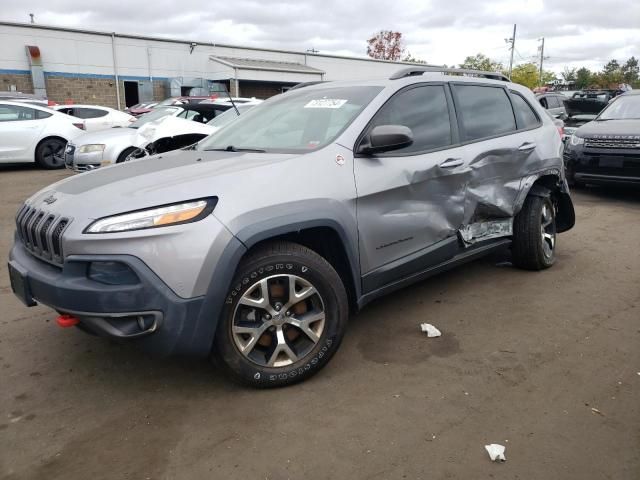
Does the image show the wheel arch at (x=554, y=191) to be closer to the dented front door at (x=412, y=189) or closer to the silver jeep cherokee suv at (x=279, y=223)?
the silver jeep cherokee suv at (x=279, y=223)

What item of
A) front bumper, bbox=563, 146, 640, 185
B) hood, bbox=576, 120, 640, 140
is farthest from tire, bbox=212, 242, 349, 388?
hood, bbox=576, 120, 640, 140

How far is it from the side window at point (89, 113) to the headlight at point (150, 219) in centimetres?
1365

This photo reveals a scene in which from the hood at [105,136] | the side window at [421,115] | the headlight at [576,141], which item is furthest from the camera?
the hood at [105,136]

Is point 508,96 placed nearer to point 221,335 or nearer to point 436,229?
point 436,229


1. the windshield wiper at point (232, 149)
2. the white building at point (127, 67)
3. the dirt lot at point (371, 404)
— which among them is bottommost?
the dirt lot at point (371, 404)

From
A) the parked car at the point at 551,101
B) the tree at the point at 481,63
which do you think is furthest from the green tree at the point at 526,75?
the parked car at the point at 551,101

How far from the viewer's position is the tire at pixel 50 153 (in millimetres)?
11758

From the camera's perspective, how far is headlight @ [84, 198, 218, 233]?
8.22 feet

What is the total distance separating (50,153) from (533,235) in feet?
35.7

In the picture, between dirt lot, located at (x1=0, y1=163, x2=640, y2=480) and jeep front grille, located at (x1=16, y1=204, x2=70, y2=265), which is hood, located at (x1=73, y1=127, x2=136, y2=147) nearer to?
dirt lot, located at (x1=0, y1=163, x2=640, y2=480)

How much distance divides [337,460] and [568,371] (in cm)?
156

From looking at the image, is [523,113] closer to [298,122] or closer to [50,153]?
[298,122]

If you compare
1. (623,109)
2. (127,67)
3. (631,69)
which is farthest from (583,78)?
(623,109)

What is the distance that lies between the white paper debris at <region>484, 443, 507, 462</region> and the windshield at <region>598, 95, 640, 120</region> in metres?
7.67
